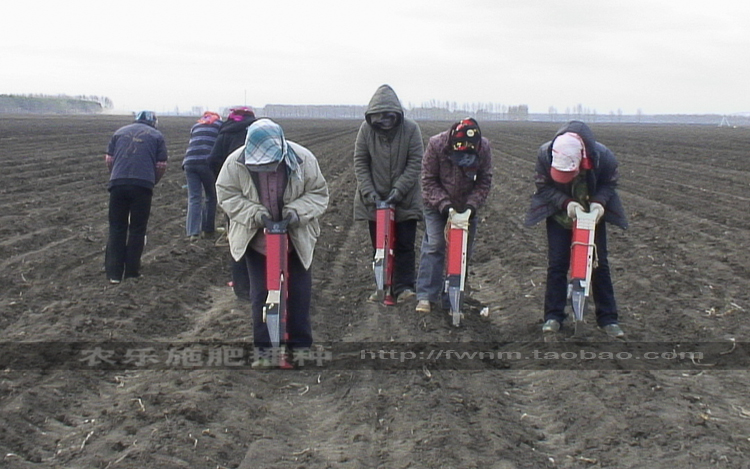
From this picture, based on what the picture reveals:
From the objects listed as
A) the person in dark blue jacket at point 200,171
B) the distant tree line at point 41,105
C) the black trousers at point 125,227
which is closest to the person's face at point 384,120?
the black trousers at point 125,227

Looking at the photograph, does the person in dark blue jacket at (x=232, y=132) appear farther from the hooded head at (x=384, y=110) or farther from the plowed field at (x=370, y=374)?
the hooded head at (x=384, y=110)

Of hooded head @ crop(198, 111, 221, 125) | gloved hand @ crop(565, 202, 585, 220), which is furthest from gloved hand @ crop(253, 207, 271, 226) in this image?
hooded head @ crop(198, 111, 221, 125)

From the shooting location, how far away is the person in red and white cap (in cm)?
559

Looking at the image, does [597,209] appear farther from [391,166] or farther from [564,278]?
[391,166]

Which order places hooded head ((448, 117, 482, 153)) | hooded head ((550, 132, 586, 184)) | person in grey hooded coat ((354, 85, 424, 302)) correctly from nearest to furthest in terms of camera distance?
hooded head ((550, 132, 586, 184)) → hooded head ((448, 117, 482, 153)) → person in grey hooded coat ((354, 85, 424, 302))

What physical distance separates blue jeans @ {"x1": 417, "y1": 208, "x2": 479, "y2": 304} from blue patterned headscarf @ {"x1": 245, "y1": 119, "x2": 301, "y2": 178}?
1.85m

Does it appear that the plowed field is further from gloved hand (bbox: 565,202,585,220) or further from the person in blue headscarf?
gloved hand (bbox: 565,202,585,220)

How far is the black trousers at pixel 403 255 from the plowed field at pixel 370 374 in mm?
286

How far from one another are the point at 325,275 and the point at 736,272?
4321mm

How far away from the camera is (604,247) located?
19.2ft

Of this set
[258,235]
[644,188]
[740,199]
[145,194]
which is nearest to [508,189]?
[644,188]

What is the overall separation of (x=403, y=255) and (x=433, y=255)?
0.48m

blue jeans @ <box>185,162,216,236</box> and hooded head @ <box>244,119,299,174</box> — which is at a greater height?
hooded head @ <box>244,119,299,174</box>

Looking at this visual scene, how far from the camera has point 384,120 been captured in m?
6.49
